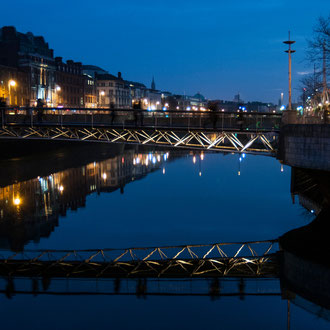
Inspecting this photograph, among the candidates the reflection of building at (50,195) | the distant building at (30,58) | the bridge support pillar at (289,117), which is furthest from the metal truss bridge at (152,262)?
the distant building at (30,58)

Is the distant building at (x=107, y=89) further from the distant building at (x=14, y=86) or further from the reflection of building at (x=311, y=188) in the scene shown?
the reflection of building at (x=311, y=188)

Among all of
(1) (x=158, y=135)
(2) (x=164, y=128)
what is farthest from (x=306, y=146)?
(1) (x=158, y=135)

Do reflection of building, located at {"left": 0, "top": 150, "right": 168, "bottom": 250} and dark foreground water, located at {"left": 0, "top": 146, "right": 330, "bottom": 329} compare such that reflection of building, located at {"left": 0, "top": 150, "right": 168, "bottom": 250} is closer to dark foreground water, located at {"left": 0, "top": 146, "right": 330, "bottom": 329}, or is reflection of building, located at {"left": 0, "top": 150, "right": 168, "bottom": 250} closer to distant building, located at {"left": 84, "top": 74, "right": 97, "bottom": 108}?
dark foreground water, located at {"left": 0, "top": 146, "right": 330, "bottom": 329}

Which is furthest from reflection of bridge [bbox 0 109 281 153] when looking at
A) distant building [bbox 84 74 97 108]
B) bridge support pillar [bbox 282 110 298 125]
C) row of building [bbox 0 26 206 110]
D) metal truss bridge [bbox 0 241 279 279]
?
distant building [bbox 84 74 97 108]

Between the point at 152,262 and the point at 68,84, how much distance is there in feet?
354

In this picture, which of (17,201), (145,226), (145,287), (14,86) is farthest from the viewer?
(14,86)

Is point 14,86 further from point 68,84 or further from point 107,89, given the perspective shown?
point 107,89

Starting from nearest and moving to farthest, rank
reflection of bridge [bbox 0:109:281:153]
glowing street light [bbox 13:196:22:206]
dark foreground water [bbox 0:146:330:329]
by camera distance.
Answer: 1. dark foreground water [bbox 0:146:330:329]
2. reflection of bridge [bbox 0:109:281:153]
3. glowing street light [bbox 13:196:22:206]

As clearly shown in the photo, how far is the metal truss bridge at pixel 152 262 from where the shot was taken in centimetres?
2011

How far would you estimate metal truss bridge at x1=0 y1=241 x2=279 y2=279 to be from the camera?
20.1m

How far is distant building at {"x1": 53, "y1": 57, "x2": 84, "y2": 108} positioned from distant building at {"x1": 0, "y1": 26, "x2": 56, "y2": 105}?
17.5 ft

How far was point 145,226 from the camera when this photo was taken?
29.3 metres

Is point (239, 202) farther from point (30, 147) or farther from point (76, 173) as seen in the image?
point (30, 147)

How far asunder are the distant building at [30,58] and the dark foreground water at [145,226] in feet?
137
